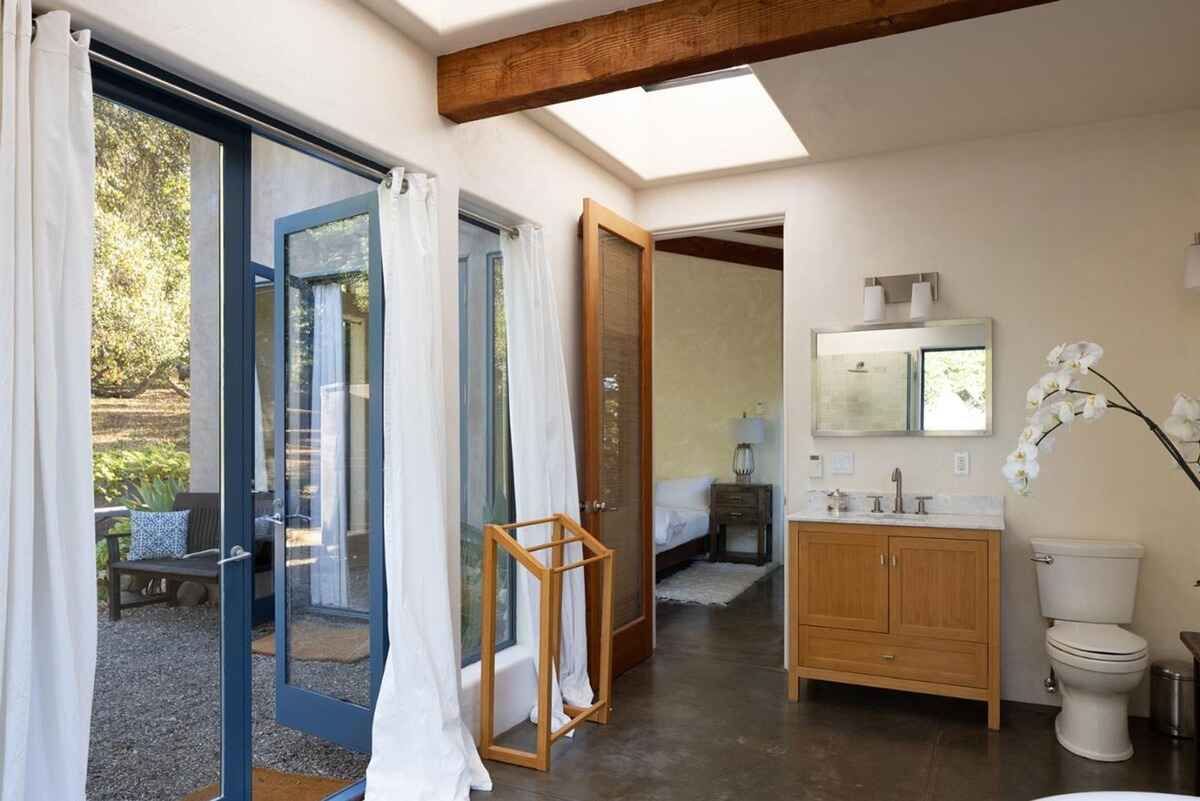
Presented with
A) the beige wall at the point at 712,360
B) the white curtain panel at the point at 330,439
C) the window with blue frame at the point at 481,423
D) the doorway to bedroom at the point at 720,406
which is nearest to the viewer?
the white curtain panel at the point at 330,439

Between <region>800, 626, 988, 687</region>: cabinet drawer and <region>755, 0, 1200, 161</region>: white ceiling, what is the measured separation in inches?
93.4

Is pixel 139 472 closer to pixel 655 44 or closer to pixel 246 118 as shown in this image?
pixel 246 118

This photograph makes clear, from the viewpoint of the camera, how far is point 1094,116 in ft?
12.3

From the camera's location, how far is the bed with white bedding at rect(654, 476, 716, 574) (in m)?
6.79

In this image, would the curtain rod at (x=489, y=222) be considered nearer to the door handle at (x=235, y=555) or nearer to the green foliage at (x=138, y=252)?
the green foliage at (x=138, y=252)

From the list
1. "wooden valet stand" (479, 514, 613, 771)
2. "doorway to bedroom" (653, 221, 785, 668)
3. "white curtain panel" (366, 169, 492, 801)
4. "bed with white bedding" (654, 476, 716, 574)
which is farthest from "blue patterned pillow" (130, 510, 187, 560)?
"doorway to bedroom" (653, 221, 785, 668)

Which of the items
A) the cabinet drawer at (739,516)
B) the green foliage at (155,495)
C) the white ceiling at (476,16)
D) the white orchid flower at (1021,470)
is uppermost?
the white ceiling at (476,16)

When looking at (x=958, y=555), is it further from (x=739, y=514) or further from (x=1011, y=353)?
(x=739, y=514)

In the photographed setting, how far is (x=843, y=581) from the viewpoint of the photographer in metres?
3.82

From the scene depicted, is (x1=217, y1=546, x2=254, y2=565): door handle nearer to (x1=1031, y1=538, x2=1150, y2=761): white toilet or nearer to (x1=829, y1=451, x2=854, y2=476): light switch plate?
(x1=829, y1=451, x2=854, y2=476): light switch plate

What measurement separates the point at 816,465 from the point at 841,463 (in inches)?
5.1

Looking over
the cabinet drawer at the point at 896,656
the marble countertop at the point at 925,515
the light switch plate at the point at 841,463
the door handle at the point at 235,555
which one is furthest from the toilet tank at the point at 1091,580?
the door handle at the point at 235,555

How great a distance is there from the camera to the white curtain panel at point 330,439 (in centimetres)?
334

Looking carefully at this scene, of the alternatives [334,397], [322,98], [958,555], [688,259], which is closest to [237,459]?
[334,397]
